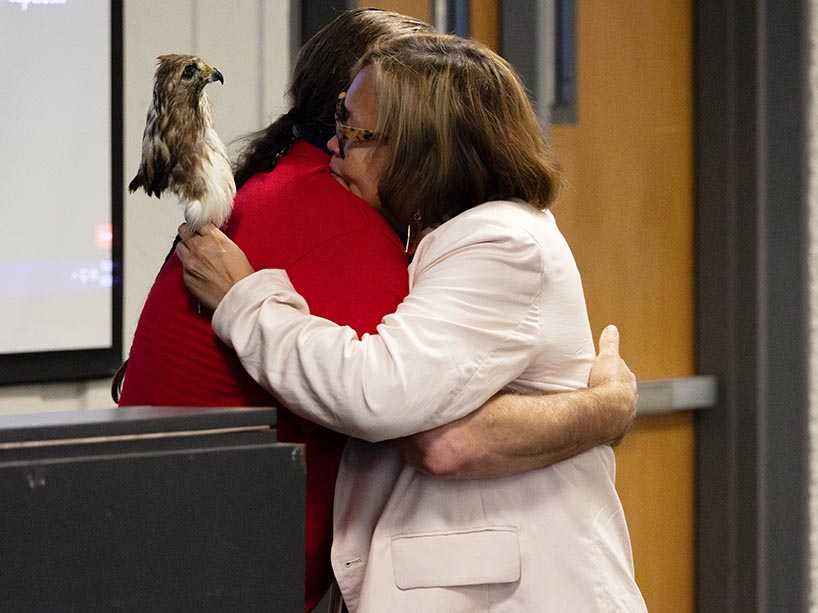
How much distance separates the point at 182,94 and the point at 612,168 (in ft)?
5.76

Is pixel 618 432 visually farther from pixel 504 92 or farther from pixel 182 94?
pixel 182 94

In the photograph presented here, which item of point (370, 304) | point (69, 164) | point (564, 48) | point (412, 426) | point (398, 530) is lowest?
point (398, 530)

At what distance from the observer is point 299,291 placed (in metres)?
1.25

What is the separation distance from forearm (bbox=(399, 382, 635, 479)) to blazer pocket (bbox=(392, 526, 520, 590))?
8cm

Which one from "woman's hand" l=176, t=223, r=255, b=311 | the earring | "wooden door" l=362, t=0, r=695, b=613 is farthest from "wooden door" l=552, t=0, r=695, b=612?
"woman's hand" l=176, t=223, r=255, b=311

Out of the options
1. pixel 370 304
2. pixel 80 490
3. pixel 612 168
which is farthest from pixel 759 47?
pixel 80 490

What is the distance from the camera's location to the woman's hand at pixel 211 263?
1221 mm

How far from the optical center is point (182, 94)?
114cm

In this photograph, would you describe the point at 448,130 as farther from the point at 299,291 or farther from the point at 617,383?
the point at 617,383

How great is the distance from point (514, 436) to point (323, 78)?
0.54 metres

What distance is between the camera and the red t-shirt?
1.26 metres

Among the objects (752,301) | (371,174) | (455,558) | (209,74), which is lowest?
(455,558)

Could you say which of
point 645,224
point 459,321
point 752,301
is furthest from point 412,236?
point 752,301

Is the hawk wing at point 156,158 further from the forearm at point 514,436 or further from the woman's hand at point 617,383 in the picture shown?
the woman's hand at point 617,383
